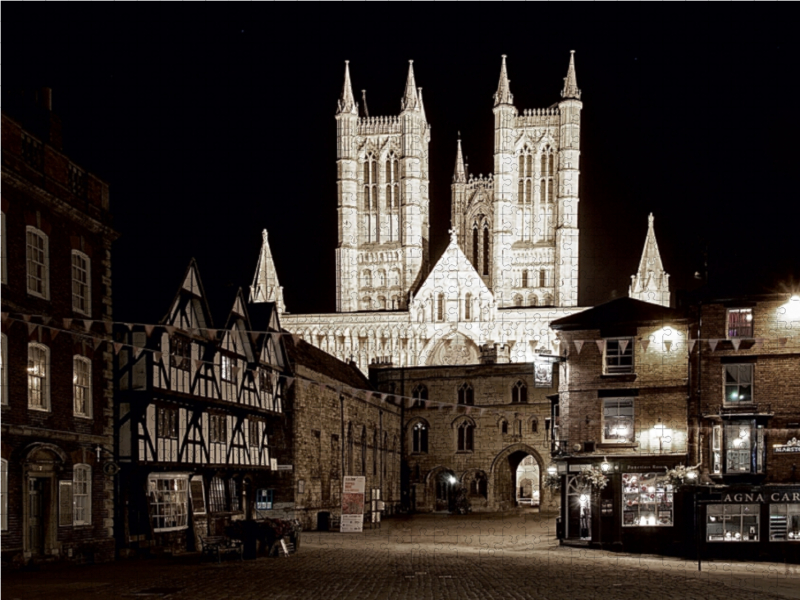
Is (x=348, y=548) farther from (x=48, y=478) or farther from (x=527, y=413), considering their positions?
(x=527, y=413)

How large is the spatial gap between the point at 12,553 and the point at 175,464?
1000 cm

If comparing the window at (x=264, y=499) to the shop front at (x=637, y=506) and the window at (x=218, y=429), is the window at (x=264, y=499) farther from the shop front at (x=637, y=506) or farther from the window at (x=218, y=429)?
the shop front at (x=637, y=506)

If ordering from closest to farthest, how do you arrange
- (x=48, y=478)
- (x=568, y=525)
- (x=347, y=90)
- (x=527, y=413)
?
(x=48, y=478) < (x=568, y=525) < (x=527, y=413) < (x=347, y=90)

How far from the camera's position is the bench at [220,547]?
27.2 meters

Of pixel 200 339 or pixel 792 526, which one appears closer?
pixel 792 526

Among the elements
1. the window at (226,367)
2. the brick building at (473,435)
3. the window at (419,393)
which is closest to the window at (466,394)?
the brick building at (473,435)

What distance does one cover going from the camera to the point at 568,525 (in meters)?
38.4

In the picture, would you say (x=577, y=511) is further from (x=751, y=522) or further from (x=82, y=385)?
(x=82, y=385)

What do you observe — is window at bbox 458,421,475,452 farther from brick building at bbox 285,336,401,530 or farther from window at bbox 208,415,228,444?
window at bbox 208,415,228,444

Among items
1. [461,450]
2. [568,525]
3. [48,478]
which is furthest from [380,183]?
[48,478]

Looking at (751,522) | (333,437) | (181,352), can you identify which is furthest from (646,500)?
(333,437)

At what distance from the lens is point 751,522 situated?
34.1 metres

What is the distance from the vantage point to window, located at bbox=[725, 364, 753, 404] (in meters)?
35.2

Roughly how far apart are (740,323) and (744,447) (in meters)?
3.92
